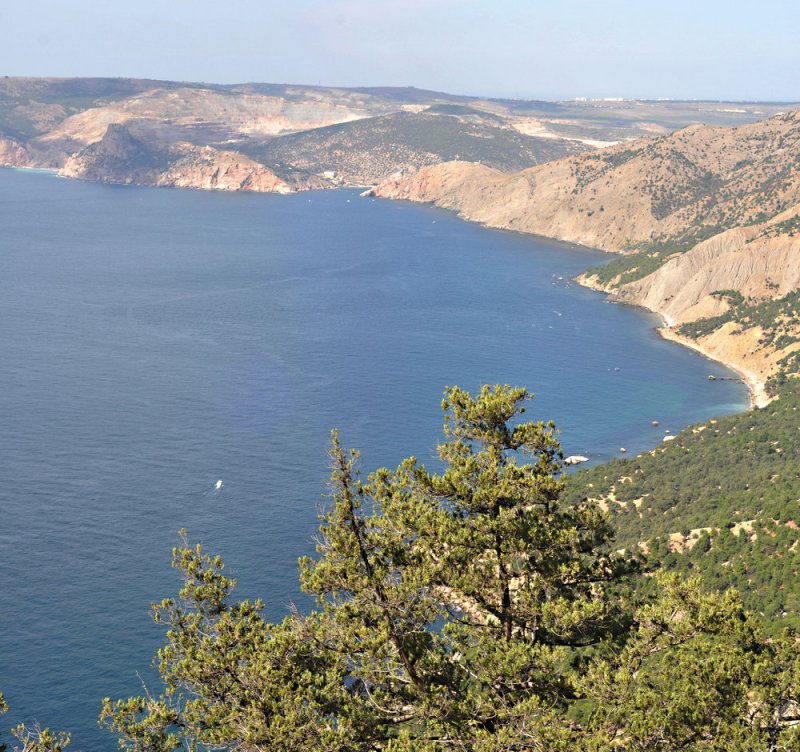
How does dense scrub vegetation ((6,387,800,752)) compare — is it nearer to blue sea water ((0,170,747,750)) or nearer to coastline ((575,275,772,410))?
blue sea water ((0,170,747,750))

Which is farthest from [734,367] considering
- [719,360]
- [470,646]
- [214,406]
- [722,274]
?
[470,646]

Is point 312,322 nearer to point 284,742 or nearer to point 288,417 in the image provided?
point 288,417

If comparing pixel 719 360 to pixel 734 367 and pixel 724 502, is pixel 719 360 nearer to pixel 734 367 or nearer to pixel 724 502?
pixel 734 367

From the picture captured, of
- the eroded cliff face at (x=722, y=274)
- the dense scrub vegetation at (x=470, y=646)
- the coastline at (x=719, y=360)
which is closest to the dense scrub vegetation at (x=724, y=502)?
the coastline at (x=719, y=360)

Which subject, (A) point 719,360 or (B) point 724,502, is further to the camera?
(A) point 719,360

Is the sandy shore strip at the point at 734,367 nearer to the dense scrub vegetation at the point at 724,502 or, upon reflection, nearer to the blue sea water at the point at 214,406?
the blue sea water at the point at 214,406

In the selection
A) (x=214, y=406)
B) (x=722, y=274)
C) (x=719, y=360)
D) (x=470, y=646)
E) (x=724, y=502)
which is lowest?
(x=214, y=406)

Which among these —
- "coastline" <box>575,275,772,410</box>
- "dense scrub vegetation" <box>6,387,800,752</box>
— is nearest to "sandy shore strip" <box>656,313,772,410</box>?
"coastline" <box>575,275,772,410</box>
